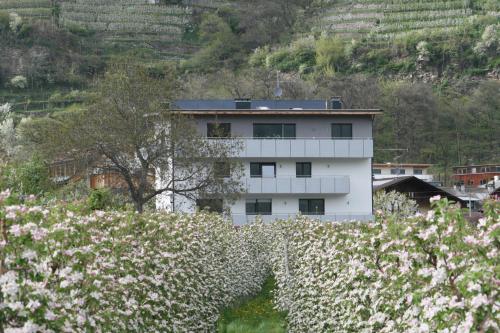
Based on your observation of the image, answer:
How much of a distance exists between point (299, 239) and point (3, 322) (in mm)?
12204

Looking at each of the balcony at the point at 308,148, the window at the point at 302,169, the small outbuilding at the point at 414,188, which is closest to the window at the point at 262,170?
the balcony at the point at 308,148

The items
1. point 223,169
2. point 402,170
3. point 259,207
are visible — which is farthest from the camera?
point 402,170

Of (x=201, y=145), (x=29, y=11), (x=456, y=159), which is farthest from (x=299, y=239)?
(x=29, y=11)

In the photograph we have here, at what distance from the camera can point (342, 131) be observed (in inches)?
1740

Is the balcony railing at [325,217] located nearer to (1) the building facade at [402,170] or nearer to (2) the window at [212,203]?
(2) the window at [212,203]

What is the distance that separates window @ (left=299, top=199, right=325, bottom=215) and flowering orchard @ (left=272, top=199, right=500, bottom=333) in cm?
3061

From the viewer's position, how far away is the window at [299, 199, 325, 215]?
143 feet

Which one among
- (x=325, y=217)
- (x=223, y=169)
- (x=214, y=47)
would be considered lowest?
(x=325, y=217)

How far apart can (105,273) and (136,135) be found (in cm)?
2101

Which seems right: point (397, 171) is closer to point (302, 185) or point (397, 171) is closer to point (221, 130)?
point (302, 185)

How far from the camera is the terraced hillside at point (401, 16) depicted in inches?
4884

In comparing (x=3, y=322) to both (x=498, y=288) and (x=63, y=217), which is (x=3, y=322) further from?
(x=498, y=288)

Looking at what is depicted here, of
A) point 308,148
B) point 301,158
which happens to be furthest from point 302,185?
point 308,148

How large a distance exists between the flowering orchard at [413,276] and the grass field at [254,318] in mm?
1823
